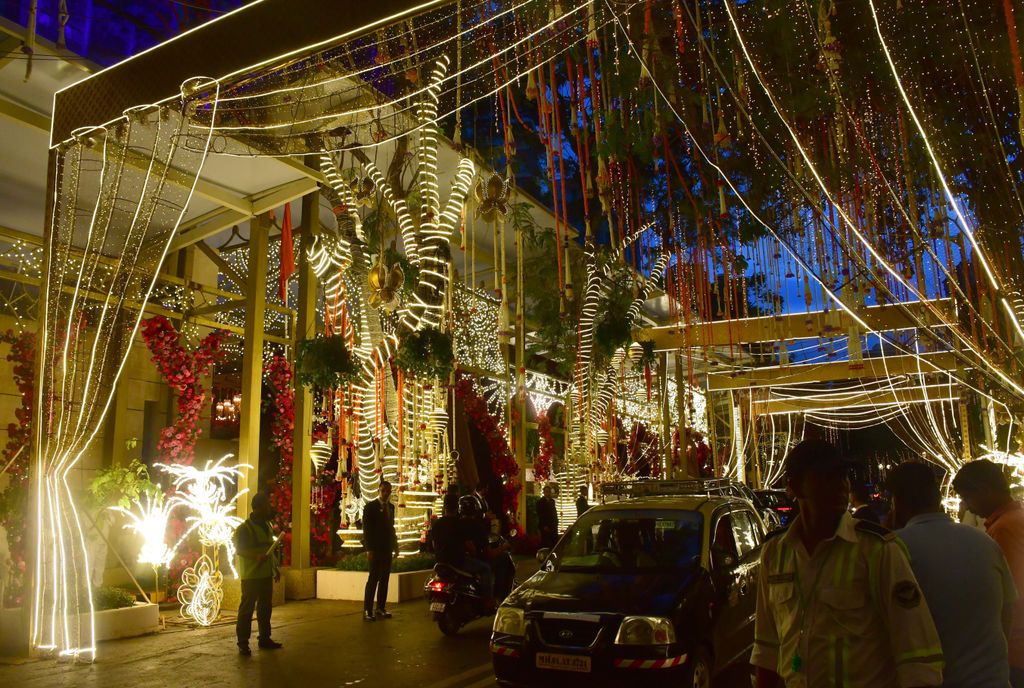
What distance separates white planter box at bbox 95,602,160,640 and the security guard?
27.7ft

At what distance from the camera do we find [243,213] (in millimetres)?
12312

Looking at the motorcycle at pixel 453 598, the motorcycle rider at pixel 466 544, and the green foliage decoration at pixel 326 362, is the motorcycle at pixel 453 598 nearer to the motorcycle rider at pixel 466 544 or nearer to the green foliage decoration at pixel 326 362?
the motorcycle rider at pixel 466 544

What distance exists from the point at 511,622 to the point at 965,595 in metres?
3.88

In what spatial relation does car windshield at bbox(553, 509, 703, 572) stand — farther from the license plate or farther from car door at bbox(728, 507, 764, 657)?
the license plate

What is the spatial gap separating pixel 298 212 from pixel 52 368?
7.51 metres

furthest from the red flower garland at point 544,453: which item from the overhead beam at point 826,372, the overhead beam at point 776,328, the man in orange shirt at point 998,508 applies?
the man in orange shirt at point 998,508

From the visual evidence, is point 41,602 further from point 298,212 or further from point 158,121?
point 298,212

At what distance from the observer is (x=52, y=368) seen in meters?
8.20

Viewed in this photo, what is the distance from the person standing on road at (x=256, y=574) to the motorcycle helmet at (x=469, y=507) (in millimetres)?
2250

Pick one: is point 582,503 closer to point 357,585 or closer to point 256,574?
point 357,585

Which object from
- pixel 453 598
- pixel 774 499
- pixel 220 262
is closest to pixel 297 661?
pixel 453 598

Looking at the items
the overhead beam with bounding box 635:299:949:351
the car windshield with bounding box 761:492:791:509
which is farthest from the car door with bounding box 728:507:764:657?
the overhead beam with bounding box 635:299:949:351

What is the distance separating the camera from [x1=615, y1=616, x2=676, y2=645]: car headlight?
5594 mm

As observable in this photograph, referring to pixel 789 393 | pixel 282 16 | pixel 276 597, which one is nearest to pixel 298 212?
pixel 276 597
